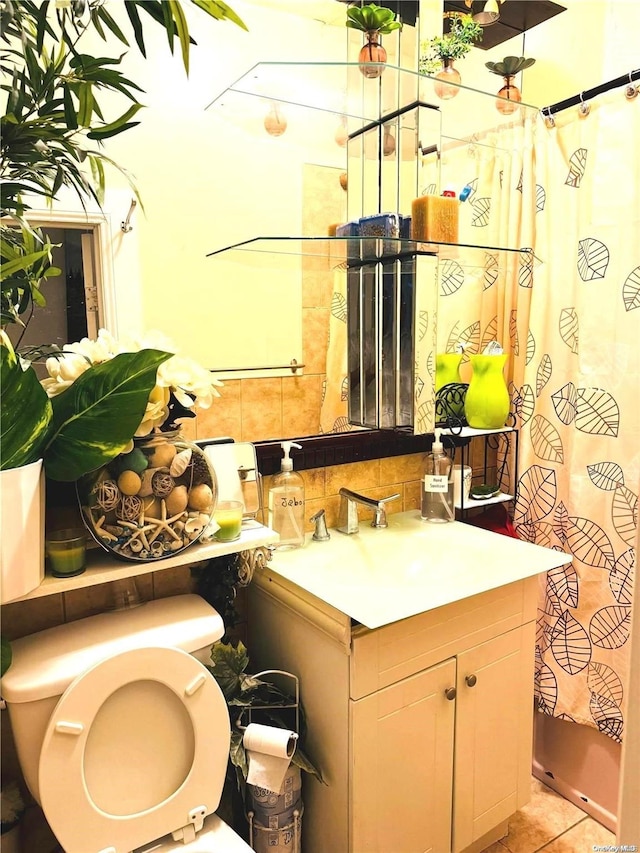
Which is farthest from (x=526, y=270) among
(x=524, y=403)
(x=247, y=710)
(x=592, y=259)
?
(x=247, y=710)

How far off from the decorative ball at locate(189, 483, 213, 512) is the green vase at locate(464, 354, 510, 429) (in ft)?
3.54

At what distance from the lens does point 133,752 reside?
3.90 ft

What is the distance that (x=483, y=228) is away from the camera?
6.49ft

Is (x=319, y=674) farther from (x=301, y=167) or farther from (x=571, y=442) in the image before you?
(x=301, y=167)

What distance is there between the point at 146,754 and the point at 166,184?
1320mm

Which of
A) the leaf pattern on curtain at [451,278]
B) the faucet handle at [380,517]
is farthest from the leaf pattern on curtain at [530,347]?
the faucet handle at [380,517]

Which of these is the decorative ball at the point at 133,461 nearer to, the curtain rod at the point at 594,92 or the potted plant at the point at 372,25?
the potted plant at the point at 372,25

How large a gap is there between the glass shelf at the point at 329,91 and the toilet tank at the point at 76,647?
125 cm

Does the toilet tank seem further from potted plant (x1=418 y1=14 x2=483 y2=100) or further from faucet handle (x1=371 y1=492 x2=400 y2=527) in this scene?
potted plant (x1=418 y1=14 x2=483 y2=100)

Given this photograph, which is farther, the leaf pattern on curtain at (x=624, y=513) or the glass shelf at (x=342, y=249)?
the leaf pattern on curtain at (x=624, y=513)

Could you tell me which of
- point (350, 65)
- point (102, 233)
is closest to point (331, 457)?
point (102, 233)

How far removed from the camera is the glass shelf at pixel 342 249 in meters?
1.54

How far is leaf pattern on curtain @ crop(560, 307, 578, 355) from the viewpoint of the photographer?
5.97 feet

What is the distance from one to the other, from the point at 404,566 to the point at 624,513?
685mm
